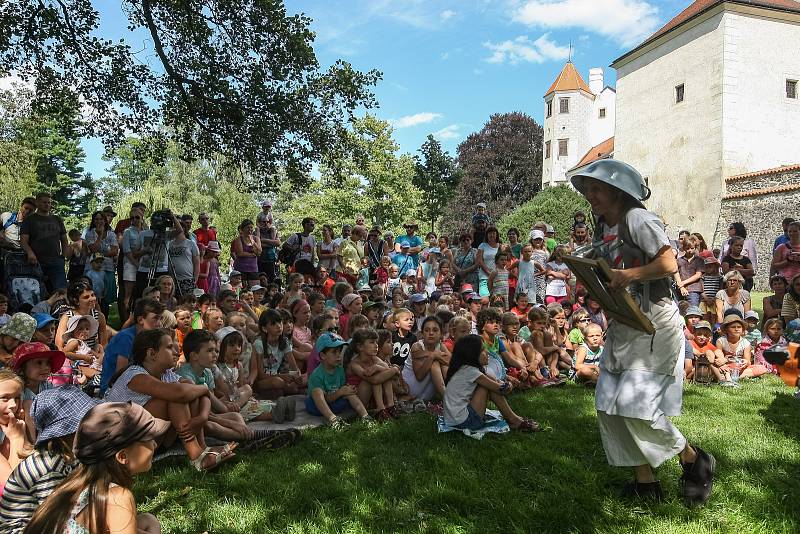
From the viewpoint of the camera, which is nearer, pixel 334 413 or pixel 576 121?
pixel 334 413

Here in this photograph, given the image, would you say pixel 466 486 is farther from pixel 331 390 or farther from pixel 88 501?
pixel 331 390

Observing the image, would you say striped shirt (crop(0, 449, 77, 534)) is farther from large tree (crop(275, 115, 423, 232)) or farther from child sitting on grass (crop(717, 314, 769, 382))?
large tree (crop(275, 115, 423, 232))

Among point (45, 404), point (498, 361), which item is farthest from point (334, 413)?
point (45, 404)

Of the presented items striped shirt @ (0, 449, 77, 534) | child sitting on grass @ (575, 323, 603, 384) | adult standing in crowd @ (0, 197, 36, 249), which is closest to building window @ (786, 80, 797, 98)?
child sitting on grass @ (575, 323, 603, 384)

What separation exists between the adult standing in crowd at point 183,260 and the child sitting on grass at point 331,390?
13.5ft

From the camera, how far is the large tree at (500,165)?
1940 inches

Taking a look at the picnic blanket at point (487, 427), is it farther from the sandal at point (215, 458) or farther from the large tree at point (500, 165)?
the large tree at point (500, 165)

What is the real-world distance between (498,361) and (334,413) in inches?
78.1

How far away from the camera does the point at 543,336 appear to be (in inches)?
329

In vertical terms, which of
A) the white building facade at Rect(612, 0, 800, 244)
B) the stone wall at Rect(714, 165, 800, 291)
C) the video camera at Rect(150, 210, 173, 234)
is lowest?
the video camera at Rect(150, 210, 173, 234)

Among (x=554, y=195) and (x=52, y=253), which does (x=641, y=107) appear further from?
(x=52, y=253)

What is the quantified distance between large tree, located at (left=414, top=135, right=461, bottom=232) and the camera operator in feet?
94.3

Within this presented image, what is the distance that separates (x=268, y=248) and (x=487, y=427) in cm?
795

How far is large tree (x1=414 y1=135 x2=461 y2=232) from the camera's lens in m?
37.8
